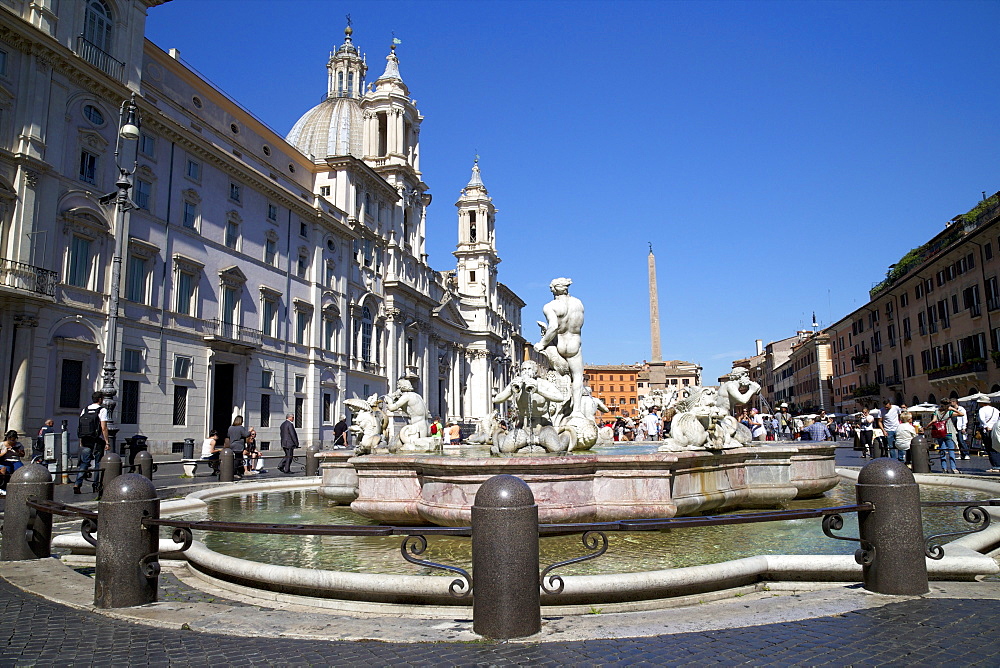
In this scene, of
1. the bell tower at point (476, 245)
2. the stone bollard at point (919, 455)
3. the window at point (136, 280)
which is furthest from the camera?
the bell tower at point (476, 245)

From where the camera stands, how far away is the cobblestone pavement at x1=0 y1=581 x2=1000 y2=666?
11.5 feet

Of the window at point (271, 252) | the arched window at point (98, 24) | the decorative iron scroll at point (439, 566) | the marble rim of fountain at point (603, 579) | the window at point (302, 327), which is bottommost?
the marble rim of fountain at point (603, 579)

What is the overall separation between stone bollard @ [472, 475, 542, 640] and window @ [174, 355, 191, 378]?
26442mm

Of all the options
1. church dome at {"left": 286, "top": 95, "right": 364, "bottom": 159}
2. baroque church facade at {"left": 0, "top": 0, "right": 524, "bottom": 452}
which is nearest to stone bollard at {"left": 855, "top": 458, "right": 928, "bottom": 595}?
baroque church facade at {"left": 0, "top": 0, "right": 524, "bottom": 452}

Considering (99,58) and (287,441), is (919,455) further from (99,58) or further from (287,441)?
(99,58)

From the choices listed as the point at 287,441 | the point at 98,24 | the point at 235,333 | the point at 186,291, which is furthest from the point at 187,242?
the point at 287,441

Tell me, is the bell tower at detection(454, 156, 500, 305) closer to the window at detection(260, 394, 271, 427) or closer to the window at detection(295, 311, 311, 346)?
the window at detection(295, 311, 311, 346)

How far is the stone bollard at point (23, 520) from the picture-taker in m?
6.27

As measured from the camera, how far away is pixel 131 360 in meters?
25.0

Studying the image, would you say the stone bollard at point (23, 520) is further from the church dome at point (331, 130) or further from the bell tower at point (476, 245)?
the bell tower at point (476, 245)

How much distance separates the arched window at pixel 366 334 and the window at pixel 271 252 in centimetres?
990

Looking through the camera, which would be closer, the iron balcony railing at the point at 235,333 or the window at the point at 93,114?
the window at the point at 93,114

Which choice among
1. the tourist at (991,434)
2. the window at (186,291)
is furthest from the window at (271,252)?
the tourist at (991,434)

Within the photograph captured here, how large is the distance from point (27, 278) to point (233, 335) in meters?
11.2
